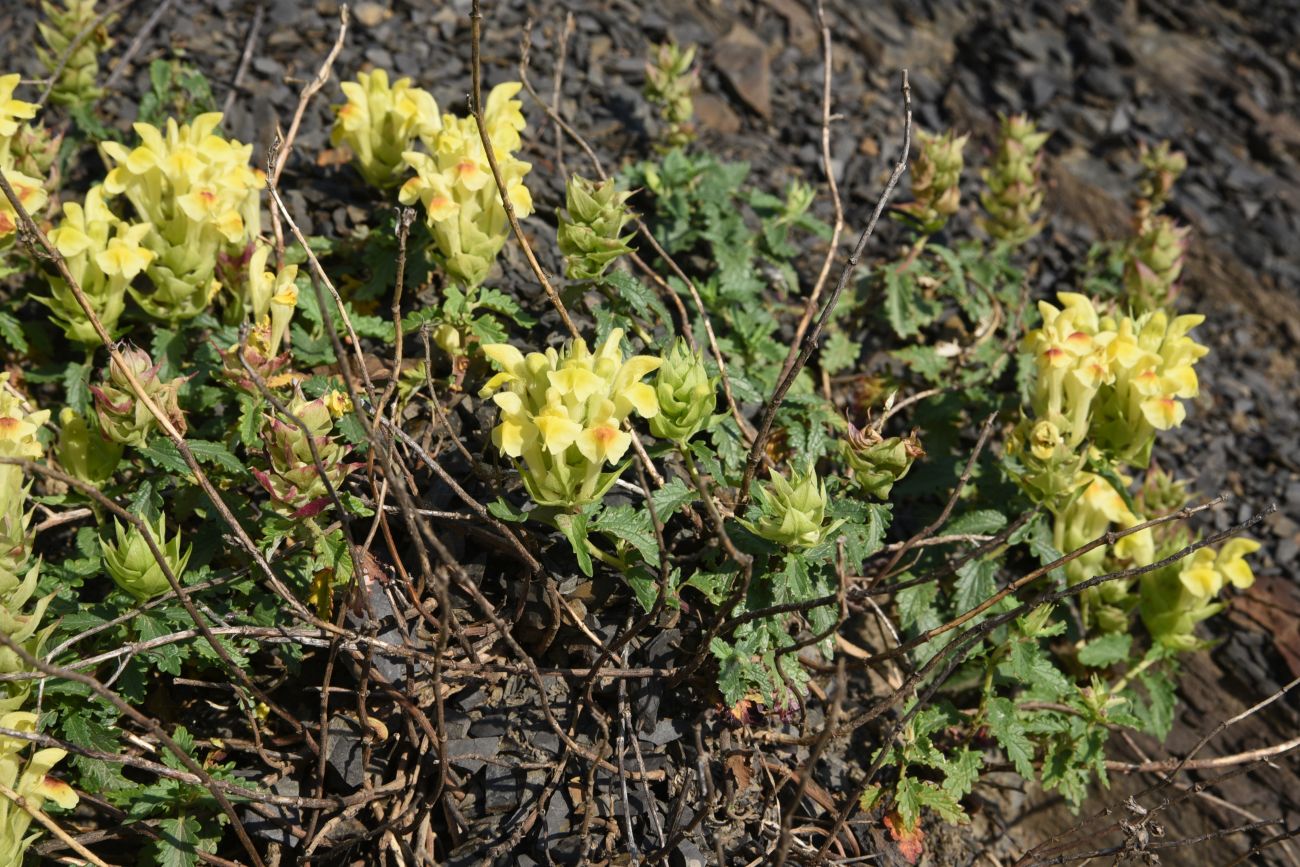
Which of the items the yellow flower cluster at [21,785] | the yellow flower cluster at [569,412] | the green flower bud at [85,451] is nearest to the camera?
the yellow flower cluster at [21,785]

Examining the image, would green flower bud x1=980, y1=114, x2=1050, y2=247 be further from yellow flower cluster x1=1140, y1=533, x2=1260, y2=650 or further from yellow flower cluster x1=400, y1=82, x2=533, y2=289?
yellow flower cluster x1=400, y1=82, x2=533, y2=289

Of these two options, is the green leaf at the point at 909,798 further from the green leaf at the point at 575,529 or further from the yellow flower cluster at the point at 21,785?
the yellow flower cluster at the point at 21,785

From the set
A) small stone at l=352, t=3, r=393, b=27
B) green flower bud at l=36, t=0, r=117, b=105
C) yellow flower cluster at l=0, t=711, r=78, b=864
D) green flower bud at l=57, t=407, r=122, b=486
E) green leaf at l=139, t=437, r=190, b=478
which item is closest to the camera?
Result: yellow flower cluster at l=0, t=711, r=78, b=864

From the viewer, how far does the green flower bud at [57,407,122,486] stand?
2.84 meters

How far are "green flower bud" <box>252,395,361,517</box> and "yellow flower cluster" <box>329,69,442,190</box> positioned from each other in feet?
4.19

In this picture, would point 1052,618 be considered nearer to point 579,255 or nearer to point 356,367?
point 579,255

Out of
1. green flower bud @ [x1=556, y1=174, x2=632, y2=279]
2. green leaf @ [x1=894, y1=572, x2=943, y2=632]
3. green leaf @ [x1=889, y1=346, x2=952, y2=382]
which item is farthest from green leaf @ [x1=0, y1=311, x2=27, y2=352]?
green leaf @ [x1=889, y1=346, x2=952, y2=382]

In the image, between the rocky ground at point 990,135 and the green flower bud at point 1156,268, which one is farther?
the green flower bud at point 1156,268

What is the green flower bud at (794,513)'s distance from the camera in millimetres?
2539

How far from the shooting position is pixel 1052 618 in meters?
3.44

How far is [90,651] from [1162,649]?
3.23 meters

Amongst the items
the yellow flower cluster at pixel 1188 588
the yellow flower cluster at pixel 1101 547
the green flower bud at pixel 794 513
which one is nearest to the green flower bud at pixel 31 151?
the green flower bud at pixel 794 513

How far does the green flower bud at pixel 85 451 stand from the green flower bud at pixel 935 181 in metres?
2.85

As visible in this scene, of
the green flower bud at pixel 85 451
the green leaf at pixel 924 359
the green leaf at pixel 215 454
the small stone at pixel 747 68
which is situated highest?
the small stone at pixel 747 68
